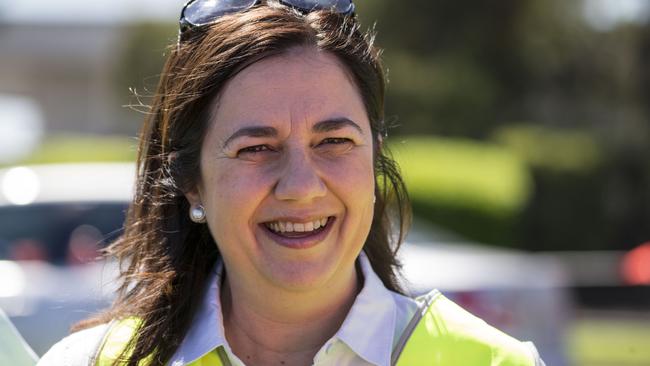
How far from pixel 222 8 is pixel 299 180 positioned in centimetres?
48

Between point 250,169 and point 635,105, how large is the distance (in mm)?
19117

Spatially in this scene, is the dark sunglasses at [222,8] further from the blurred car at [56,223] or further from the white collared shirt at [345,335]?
the blurred car at [56,223]

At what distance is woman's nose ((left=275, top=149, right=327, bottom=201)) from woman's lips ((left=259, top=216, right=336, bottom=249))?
8 cm

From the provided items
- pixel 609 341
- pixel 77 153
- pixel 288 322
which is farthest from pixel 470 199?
pixel 288 322

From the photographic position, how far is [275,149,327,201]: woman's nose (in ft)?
7.97

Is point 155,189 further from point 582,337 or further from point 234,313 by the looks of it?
point 582,337

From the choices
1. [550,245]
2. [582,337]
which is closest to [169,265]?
[582,337]

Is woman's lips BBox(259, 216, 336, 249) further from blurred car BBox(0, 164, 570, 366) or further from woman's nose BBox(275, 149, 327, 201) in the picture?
blurred car BBox(0, 164, 570, 366)

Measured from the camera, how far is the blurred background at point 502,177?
650cm

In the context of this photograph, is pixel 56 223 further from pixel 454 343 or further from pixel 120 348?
pixel 454 343

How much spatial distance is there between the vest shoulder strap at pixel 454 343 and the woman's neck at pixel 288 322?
0.55ft

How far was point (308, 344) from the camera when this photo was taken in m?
2.58

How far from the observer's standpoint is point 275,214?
97.2 inches

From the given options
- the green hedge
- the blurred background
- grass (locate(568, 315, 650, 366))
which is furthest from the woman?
the green hedge
